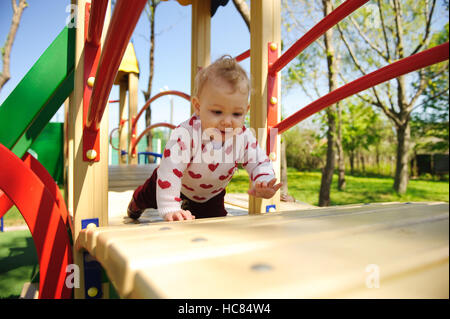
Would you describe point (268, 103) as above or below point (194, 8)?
below

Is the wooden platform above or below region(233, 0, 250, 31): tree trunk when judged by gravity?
below

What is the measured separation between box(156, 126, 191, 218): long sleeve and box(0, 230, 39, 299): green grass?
138cm

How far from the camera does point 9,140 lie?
1.14 metres

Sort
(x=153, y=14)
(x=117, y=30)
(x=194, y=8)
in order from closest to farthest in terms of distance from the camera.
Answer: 1. (x=117, y=30)
2. (x=194, y=8)
3. (x=153, y=14)

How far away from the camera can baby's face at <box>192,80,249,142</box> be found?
1.10m

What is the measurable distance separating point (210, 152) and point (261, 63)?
1.59 ft

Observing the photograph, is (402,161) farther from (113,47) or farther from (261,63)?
(113,47)

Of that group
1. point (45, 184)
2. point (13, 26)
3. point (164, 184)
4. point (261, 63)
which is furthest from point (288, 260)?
point (13, 26)

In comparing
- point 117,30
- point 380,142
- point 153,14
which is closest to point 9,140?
point 117,30

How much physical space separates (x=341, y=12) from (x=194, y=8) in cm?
153

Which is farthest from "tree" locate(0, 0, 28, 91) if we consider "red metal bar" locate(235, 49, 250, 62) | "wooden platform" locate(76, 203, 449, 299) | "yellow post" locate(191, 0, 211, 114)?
"wooden platform" locate(76, 203, 449, 299)

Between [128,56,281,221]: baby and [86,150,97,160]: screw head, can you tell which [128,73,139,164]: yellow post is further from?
[86,150,97,160]: screw head

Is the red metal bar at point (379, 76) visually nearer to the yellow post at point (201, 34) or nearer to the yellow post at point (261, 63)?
the yellow post at point (261, 63)

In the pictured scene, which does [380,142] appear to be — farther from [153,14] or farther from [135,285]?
[135,285]
